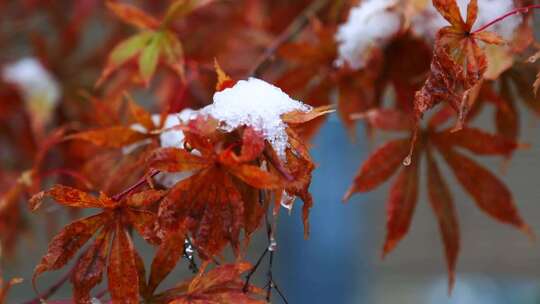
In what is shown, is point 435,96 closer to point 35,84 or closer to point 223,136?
→ point 223,136

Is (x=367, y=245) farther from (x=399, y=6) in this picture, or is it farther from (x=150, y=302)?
(x=150, y=302)

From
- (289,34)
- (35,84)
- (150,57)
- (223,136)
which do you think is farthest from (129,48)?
(35,84)

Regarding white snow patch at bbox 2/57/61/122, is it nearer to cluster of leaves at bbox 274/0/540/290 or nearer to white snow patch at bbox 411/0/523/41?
cluster of leaves at bbox 274/0/540/290

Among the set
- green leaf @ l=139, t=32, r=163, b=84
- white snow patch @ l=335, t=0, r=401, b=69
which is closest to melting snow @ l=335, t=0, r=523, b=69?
white snow patch @ l=335, t=0, r=401, b=69

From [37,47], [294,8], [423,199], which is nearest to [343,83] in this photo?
[294,8]

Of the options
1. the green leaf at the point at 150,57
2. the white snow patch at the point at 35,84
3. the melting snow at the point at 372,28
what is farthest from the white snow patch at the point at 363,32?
the white snow patch at the point at 35,84

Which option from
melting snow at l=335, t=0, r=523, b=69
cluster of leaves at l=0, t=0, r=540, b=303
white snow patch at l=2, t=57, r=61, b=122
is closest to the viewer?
cluster of leaves at l=0, t=0, r=540, b=303
